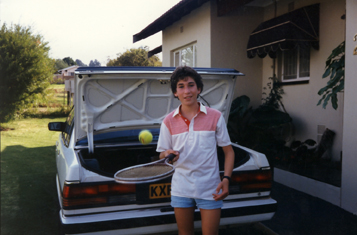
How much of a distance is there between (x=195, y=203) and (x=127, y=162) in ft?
6.77

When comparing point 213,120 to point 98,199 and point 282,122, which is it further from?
point 282,122

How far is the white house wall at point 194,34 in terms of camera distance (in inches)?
347

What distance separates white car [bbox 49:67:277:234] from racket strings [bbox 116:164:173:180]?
836mm

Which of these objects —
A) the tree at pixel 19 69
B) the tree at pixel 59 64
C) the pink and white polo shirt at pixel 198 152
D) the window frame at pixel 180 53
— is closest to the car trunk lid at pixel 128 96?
the pink and white polo shirt at pixel 198 152

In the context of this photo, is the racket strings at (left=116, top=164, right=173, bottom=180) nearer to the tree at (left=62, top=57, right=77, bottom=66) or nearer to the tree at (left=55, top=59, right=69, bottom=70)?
the tree at (left=55, top=59, right=69, bottom=70)

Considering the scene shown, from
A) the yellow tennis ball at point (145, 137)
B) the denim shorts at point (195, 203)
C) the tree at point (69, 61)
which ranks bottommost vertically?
the denim shorts at point (195, 203)

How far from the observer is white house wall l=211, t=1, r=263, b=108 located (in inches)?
337

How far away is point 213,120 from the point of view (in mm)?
2271

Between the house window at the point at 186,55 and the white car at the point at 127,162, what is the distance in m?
6.56

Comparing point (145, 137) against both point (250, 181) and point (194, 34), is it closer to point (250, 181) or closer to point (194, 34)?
point (250, 181)

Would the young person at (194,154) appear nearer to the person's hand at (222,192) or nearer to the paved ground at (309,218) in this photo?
the person's hand at (222,192)

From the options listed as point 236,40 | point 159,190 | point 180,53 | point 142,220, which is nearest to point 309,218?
point 159,190

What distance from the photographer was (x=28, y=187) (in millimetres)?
5812

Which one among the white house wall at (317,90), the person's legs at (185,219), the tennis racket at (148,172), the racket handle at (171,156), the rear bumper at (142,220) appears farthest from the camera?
the white house wall at (317,90)
